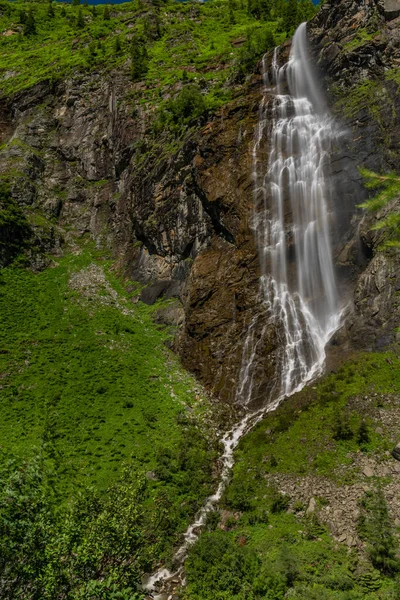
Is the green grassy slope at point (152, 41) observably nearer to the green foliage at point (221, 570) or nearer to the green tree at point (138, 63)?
the green tree at point (138, 63)

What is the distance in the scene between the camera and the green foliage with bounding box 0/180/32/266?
1588 inches

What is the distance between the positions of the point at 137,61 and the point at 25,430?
195 feet

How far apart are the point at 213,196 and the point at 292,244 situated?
8463 mm

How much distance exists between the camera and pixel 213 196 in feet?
114

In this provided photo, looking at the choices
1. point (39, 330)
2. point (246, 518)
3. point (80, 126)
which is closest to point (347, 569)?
point (246, 518)

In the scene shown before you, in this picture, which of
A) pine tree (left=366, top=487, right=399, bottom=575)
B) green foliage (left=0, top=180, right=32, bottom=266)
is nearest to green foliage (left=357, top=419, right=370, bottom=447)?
pine tree (left=366, top=487, right=399, bottom=575)

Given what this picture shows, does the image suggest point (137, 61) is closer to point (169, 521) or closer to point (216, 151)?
point (216, 151)

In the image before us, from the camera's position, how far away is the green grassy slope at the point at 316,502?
12.9 meters

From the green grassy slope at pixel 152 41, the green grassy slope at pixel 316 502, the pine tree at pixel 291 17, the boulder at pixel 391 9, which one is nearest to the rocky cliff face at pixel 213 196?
the boulder at pixel 391 9

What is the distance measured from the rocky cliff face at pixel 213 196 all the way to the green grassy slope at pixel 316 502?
4.45 m

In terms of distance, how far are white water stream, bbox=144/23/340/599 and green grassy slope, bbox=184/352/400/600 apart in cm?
244

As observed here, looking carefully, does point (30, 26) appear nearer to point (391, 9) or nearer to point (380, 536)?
point (391, 9)

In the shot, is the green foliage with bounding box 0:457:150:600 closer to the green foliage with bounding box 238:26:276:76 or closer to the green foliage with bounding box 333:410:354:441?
the green foliage with bounding box 333:410:354:441

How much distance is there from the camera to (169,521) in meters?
17.4
